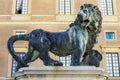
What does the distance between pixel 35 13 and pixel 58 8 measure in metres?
2.36

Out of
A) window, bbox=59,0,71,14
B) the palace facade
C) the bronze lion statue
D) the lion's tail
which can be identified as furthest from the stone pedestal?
window, bbox=59,0,71,14

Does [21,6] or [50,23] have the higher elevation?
[21,6]

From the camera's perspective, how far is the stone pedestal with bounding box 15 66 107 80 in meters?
6.00

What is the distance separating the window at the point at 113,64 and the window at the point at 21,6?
9.33 meters

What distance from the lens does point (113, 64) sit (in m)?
30.4

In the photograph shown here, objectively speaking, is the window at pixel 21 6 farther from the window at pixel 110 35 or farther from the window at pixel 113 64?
the window at pixel 113 64

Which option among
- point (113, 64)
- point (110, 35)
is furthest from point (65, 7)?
point (113, 64)

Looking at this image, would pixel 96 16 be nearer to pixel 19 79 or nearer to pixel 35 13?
pixel 19 79

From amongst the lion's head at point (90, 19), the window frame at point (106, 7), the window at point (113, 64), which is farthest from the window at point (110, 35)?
the lion's head at point (90, 19)

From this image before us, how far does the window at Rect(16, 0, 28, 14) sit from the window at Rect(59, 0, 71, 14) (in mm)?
3488

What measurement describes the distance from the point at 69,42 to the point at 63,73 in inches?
32.9

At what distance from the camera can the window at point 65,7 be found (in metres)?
32.4

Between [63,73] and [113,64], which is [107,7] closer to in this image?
[113,64]

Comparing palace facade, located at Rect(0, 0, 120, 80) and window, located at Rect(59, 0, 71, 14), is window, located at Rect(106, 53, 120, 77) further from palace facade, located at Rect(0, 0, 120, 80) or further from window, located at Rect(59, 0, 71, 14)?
window, located at Rect(59, 0, 71, 14)
